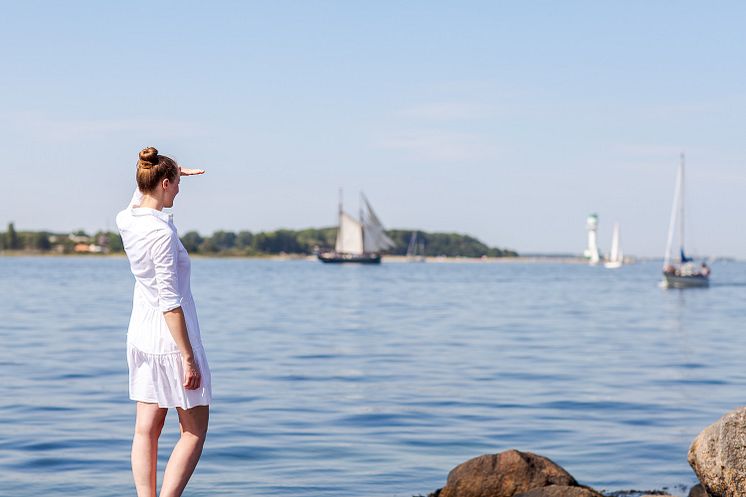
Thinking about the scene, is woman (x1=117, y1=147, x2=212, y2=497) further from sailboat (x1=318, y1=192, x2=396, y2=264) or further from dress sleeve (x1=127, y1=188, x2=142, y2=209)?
sailboat (x1=318, y1=192, x2=396, y2=264)

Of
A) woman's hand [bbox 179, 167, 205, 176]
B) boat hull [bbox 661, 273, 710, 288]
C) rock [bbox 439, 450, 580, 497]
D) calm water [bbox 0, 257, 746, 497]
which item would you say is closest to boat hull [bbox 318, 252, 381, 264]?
boat hull [bbox 661, 273, 710, 288]

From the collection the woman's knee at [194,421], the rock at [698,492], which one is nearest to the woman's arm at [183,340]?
the woman's knee at [194,421]

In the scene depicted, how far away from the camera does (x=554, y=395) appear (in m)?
19.8

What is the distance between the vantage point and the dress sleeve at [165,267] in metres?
6.34

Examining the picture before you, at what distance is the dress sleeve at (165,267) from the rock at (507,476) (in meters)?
4.39

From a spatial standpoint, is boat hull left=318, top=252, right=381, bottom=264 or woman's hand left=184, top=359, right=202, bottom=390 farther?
boat hull left=318, top=252, right=381, bottom=264

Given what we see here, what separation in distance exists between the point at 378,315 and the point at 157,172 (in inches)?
1733

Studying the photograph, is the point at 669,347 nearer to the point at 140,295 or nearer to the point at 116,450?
the point at 116,450

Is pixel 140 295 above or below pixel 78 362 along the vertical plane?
above

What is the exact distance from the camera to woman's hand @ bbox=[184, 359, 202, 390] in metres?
6.38

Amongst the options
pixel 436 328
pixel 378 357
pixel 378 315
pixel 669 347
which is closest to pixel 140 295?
pixel 378 357

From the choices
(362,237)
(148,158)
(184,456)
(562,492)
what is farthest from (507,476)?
(362,237)

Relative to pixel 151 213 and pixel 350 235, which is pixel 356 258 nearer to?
pixel 350 235

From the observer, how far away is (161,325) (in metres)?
6.52
